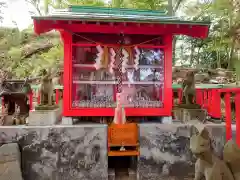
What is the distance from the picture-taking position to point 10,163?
16.5 feet

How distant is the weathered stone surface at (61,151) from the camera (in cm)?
538

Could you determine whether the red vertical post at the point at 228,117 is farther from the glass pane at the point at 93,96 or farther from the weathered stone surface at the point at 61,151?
the weathered stone surface at the point at 61,151

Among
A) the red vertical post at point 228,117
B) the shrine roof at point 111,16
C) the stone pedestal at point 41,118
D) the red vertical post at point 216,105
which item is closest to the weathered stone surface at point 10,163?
the stone pedestal at point 41,118

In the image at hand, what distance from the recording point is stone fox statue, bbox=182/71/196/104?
252 inches

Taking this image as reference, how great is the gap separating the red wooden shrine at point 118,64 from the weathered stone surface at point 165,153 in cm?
56

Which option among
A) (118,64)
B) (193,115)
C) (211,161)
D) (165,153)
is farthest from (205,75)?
(211,161)

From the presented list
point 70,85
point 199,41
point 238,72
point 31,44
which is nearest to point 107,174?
point 70,85

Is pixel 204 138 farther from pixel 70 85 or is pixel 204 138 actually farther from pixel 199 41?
pixel 199 41

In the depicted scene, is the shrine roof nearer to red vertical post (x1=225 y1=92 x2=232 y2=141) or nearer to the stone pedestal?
red vertical post (x1=225 y1=92 x2=232 y2=141)

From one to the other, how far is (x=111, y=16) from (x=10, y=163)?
13.7 ft

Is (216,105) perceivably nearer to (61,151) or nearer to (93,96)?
(93,96)

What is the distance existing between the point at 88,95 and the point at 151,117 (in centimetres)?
193

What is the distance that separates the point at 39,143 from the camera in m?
5.40

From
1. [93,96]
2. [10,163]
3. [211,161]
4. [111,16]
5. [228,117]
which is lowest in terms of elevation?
[10,163]
